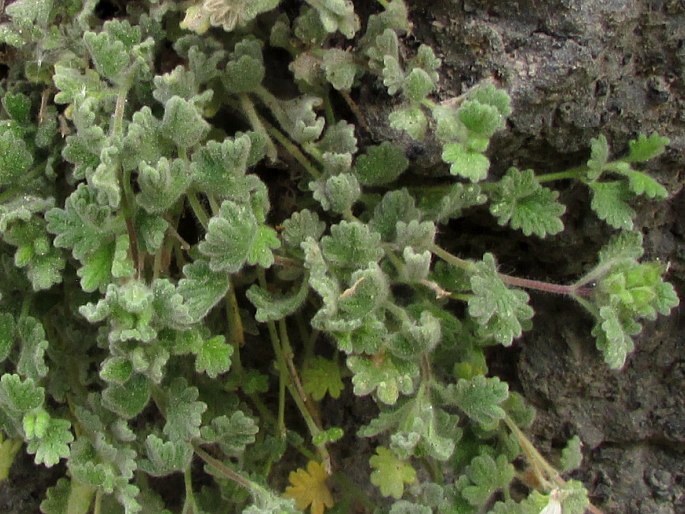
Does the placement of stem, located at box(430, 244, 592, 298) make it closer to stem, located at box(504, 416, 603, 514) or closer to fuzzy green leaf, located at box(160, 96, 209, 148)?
stem, located at box(504, 416, 603, 514)

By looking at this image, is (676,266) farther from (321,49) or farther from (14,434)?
(14,434)

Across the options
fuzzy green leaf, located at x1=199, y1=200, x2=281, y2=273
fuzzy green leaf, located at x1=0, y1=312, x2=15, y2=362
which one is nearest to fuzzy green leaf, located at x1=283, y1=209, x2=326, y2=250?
fuzzy green leaf, located at x1=199, y1=200, x2=281, y2=273

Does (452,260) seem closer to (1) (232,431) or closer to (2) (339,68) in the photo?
(2) (339,68)


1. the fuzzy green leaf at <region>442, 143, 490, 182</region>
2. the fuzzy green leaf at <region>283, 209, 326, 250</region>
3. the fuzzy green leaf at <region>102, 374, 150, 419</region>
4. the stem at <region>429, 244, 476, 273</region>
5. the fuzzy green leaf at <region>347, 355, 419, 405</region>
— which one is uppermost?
the fuzzy green leaf at <region>442, 143, 490, 182</region>

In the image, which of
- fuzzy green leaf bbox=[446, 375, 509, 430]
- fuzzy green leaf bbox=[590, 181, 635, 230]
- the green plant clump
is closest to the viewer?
the green plant clump

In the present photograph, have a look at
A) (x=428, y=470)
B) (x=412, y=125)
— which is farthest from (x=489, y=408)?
(x=412, y=125)

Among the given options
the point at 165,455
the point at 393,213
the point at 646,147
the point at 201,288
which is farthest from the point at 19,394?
the point at 646,147
